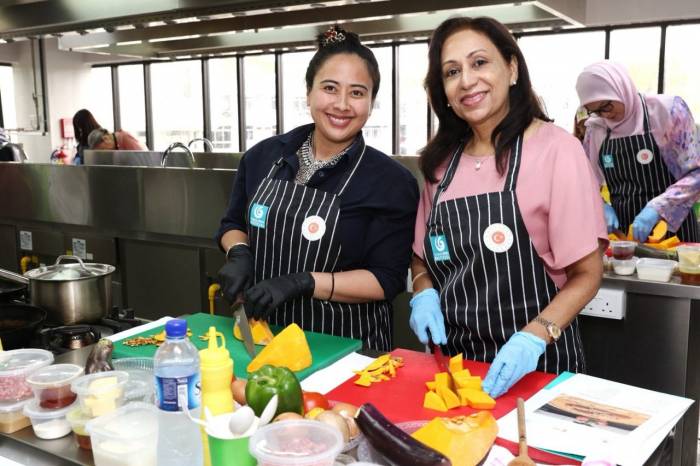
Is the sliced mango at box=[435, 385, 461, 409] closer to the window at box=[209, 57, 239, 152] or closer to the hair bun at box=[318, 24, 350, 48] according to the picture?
the hair bun at box=[318, 24, 350, 48]

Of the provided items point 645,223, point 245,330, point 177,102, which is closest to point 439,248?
point 245,330

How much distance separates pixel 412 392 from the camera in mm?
Answer: 1288

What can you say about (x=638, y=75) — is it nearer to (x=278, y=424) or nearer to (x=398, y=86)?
(x=398, y=86)

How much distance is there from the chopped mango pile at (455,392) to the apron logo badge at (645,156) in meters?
2.23

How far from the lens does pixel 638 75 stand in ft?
20.5

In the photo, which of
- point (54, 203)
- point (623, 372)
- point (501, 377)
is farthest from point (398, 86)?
point (501, 377)

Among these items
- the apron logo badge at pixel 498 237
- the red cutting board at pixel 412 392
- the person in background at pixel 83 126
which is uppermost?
the person in background at pixel 83 126

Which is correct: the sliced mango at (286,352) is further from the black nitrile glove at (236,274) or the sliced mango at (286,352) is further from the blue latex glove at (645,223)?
the blue latex glove at (645,223)

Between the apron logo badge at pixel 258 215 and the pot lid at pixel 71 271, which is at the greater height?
the apron logo badge at pixel 258 215

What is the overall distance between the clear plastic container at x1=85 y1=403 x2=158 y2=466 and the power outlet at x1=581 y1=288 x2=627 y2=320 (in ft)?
5.81

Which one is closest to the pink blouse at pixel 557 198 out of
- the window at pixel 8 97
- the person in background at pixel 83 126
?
the person in background at pixel 83 126

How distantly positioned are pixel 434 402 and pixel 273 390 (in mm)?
375

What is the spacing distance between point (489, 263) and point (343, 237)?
42cm

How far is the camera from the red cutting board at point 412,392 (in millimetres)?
1200
